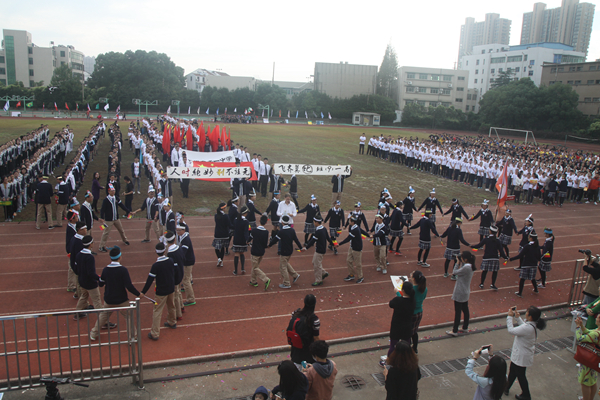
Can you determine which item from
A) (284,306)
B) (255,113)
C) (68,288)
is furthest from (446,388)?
(255,113)

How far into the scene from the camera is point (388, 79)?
290 ft

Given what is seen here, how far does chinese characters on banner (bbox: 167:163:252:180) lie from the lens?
15477 millimetres

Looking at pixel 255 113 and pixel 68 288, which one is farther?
pixel 255 113

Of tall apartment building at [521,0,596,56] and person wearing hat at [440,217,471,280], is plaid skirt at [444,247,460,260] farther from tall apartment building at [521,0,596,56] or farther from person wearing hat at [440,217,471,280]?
tall apartment building at [521,0,596,56]

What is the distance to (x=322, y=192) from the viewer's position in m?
20.0

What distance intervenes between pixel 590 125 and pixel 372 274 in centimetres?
5505

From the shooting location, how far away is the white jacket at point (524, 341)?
5.67m

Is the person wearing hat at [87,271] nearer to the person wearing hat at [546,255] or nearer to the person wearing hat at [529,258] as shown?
the person wearing hat at [529,258]

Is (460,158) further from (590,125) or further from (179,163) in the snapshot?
(590,125)

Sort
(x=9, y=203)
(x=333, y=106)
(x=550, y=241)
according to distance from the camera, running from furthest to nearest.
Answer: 1. (x=333, y=106)
2. (x=9, y=203)
3. (x=550, y=241)

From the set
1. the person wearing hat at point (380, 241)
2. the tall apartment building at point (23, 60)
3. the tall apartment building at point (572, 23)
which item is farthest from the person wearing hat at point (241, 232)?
the tall apartment building at point (572, 23)

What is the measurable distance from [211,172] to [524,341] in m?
12.8

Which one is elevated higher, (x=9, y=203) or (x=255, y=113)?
(x=255, y=113)

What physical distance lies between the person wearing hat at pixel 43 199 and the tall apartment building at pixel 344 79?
7525 centimetres
